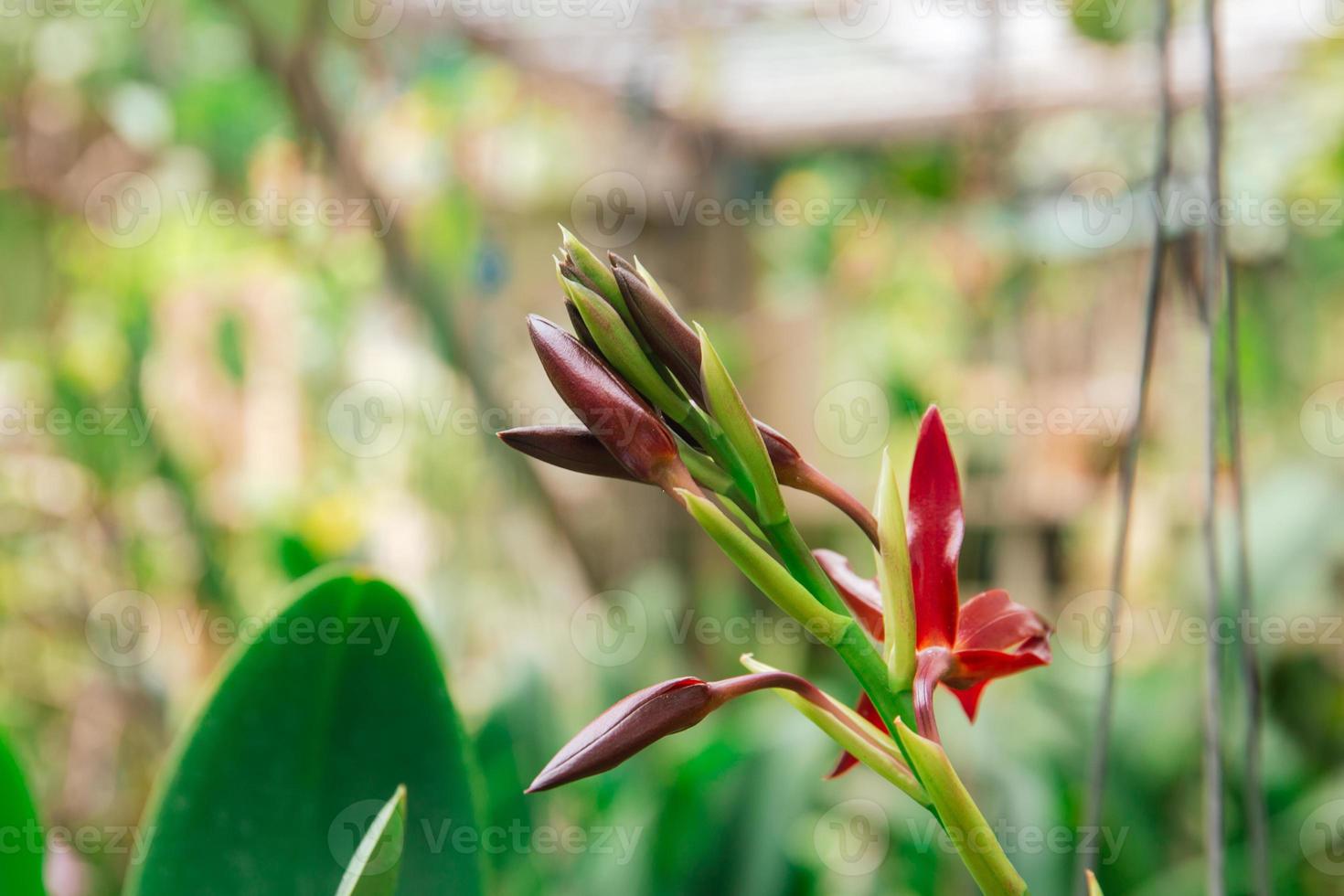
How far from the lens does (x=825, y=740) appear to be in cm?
98

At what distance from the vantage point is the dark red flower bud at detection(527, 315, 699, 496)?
28 centimetres

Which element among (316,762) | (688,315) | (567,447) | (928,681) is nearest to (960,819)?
(928,681)

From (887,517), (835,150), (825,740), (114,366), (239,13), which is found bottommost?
(825,740)

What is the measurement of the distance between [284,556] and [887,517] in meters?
0.86

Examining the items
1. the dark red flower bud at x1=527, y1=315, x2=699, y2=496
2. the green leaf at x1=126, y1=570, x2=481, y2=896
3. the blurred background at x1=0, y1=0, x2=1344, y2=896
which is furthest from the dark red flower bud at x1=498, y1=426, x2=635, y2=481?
the blurred background at x1=0, y1=0, x2=1344, y2=896

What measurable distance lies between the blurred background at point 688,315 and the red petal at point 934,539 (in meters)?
0.47

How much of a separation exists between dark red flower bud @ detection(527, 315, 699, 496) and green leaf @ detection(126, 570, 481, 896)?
0.58ft

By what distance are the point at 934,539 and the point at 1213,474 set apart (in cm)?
16

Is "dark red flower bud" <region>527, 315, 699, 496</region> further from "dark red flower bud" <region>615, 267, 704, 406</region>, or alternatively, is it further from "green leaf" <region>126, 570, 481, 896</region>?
"green leaf" <region>126, 570, 481, 896</region>

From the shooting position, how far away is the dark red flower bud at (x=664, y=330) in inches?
11.2

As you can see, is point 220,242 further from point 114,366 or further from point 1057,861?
point 1057,861

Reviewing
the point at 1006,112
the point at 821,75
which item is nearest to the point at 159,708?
the point at 1006,112

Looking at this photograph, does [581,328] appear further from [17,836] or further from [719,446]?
[17,836]

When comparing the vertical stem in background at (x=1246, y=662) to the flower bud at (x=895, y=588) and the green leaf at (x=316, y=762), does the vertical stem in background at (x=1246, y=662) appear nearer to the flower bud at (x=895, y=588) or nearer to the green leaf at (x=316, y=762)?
the flower bud at (x=895, y=588)
